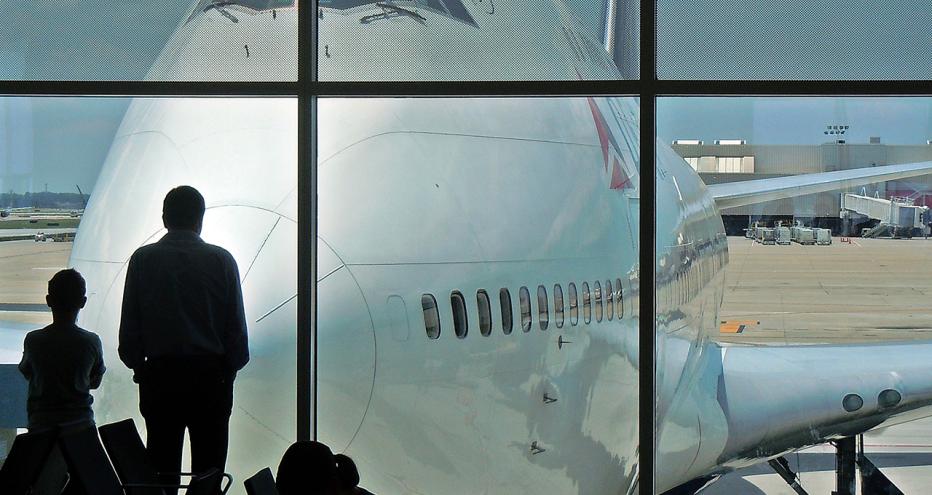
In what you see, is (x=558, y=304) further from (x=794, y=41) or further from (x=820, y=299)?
(x=820, y=299)

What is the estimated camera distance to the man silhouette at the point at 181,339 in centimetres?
343

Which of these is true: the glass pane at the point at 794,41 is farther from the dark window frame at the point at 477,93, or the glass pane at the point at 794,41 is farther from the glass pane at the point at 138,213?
the glass pane at the point at 138,213

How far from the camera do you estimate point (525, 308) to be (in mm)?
3688

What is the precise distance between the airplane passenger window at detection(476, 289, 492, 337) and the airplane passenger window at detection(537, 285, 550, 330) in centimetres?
33

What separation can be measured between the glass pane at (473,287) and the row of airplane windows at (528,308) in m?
0.02

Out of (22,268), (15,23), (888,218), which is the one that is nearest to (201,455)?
(22,268)

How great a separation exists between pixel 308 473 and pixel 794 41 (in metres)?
2.40

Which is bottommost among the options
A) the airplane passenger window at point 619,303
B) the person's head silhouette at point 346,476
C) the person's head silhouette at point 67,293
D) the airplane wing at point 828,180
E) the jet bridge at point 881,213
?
the person's head silhouette at point 346,476

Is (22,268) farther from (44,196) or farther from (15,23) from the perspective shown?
(15,23)

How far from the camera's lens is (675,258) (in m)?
5.46

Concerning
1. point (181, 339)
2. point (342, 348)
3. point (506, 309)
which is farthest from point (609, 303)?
point (181, 339)

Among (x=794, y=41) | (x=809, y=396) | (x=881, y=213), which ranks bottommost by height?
(x=809, y=396)

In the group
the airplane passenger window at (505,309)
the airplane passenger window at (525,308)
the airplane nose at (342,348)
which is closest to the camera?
the airplane nose at (342,348)

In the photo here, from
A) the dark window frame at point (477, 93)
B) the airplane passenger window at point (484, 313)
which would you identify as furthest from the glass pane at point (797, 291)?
the airplane passenger window at point (484, 313)
